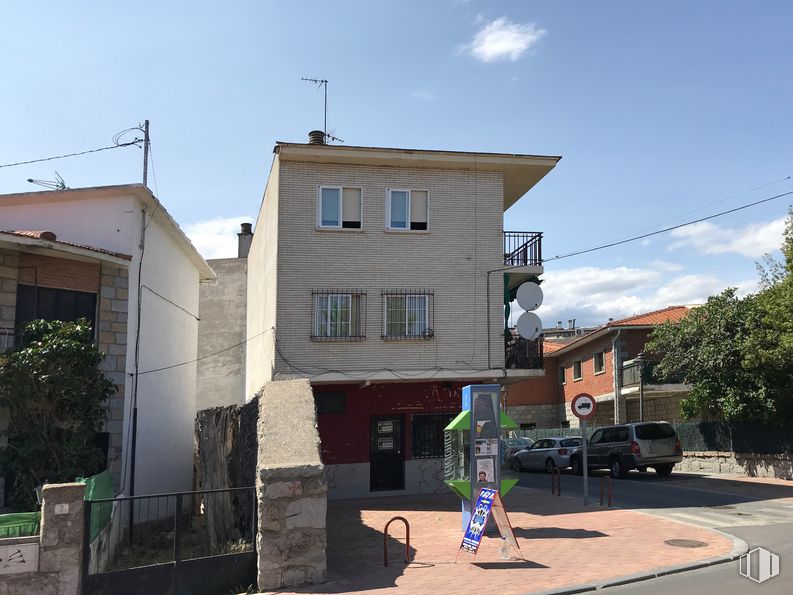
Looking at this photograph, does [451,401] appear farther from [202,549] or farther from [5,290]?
[5,290]

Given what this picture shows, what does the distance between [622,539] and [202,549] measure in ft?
23.3

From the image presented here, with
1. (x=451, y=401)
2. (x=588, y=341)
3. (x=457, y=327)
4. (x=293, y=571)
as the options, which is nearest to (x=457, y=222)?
(x=457, y=327)

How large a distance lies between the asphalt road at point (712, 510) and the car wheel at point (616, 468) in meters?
0.41

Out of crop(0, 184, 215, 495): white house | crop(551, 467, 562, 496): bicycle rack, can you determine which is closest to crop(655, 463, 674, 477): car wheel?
crop(551, 467, 562, 496): bicycle rack

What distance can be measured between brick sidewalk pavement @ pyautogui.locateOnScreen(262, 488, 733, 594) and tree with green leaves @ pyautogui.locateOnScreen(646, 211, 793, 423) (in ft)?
30.7

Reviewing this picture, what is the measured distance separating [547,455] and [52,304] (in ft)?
64.1

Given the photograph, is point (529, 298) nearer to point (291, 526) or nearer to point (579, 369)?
point (291, 526)

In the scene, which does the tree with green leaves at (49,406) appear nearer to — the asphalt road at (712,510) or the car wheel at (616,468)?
the asphalt road at (712,510)

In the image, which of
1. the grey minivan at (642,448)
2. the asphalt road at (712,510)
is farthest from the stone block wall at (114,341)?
the grey minivan at (642,448)

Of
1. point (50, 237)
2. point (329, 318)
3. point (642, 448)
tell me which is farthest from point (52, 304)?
point (642, 448)

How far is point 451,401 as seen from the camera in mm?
18984

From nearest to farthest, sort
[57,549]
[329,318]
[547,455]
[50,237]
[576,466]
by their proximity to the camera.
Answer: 1. [57,549]
2. [50,237]
3. [329,318]
4. [576,466]
5. [547,455]

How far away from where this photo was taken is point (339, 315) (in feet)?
58.8

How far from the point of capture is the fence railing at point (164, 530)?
8.85 m
